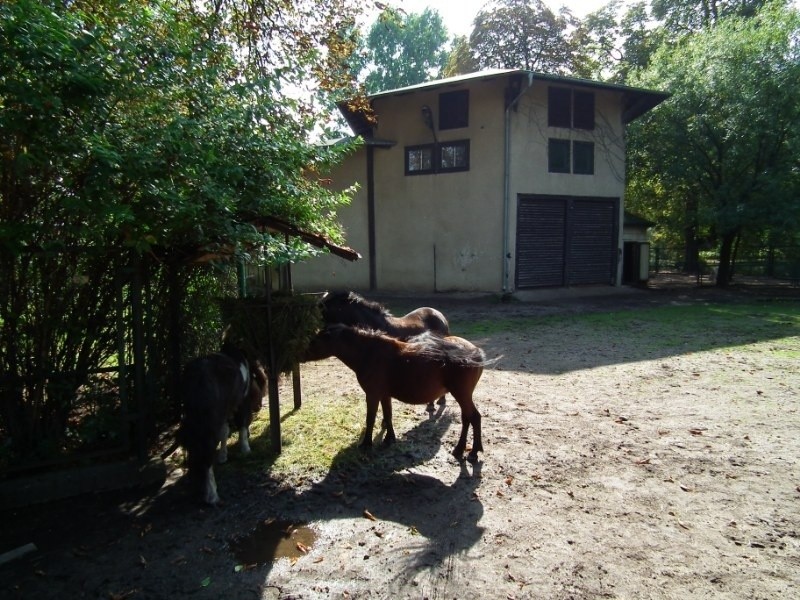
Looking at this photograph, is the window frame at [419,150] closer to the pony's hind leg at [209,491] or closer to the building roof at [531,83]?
the building roof at [531,83]

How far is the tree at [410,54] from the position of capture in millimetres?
40938

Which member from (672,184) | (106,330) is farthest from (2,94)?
(672,184)

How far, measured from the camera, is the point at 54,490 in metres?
4.21

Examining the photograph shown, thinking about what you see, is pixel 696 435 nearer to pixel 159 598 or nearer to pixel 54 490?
pixel 159 598

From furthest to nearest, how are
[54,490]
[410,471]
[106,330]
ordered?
1. [410,471]
2. [106,330]
3. [54,490]

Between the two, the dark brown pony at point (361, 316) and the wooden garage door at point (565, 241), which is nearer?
the dark brown pony at point (361, 316)

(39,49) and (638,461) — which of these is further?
(638,461)

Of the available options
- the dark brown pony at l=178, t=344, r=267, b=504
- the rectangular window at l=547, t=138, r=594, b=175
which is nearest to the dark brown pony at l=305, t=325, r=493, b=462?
the dark brown pony at l=178, t=344, r=267, b=504

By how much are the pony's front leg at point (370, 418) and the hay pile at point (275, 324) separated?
32.0 inches

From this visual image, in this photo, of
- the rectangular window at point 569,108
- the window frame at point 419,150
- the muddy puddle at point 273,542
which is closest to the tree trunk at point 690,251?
the rectangular window at point 569,108

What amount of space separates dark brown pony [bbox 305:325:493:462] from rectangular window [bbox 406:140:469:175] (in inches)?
521

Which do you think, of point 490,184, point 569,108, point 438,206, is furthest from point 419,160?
point 569,108

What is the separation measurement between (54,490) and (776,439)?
6.54 m

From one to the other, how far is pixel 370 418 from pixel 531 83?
1375 centimetres
